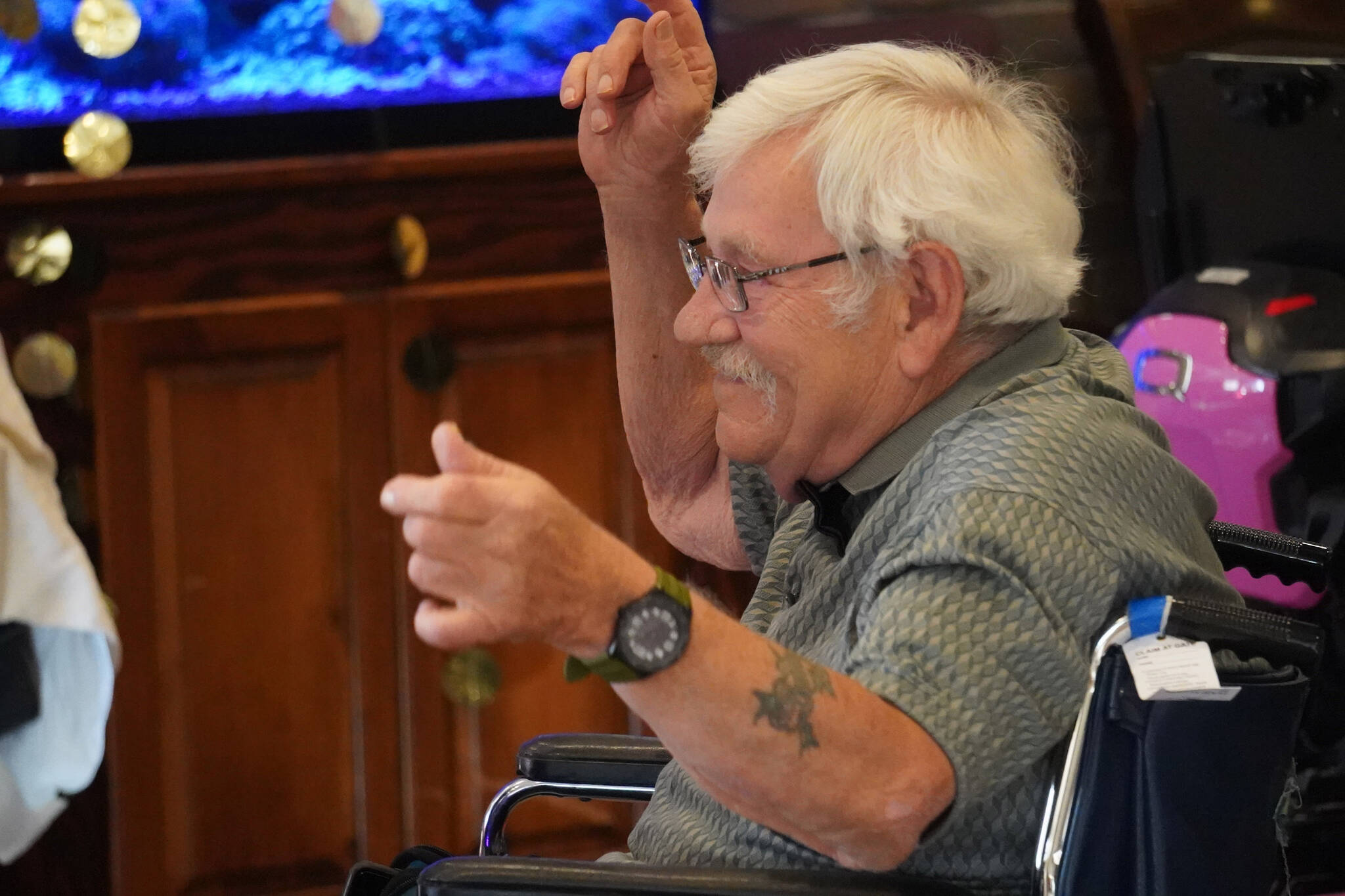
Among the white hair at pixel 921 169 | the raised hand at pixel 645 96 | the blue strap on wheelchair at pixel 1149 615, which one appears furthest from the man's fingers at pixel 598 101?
the blue strap on wheelchair at pixel 1149 615

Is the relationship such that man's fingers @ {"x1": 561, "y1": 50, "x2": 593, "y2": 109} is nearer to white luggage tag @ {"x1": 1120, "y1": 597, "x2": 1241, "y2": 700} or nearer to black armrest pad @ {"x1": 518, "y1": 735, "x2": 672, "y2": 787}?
black armrest pad @ {"x1": 518, "y1": 735, "x2": 672, "y2": 787}

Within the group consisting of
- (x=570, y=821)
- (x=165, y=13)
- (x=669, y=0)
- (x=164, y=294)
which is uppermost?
(x=165, y=13)

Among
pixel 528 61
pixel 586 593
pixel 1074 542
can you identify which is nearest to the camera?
pixel 586 593

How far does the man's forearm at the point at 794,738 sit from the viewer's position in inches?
33.6

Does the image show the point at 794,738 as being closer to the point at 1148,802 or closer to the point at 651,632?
the point at 651,632

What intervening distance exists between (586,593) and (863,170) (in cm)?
42

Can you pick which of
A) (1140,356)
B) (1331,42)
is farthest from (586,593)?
(1331,42)

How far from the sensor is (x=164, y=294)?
196 cm

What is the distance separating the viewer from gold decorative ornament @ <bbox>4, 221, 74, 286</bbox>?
184 centimetres

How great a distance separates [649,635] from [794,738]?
0.11 meters

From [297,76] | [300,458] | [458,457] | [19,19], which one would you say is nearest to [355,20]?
[297,76]

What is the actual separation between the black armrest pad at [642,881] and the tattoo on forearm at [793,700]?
122 mm

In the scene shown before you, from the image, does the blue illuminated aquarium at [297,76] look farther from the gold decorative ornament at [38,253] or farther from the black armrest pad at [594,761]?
the black armrest pad at [594,761]

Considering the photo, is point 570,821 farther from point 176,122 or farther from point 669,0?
point 669,0
